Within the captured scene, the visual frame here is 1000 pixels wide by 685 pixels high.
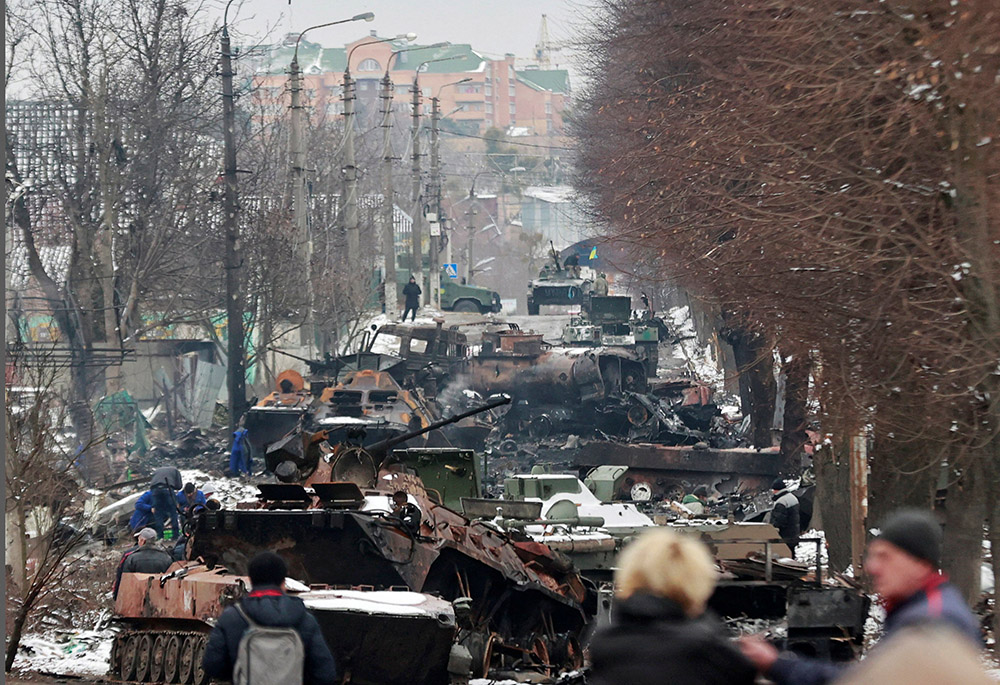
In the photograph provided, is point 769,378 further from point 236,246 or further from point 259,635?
point 259,635

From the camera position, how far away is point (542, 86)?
465 ft

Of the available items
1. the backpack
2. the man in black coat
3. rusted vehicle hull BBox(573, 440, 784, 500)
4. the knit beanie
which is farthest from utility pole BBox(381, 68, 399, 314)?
the knit beanie

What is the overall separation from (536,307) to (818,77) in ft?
134

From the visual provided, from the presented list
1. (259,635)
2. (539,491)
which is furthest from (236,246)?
(259,635)

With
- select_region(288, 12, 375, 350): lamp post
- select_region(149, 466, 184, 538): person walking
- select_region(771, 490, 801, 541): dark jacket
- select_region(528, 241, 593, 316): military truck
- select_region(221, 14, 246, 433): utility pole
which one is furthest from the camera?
select_region(528, 241, 593, 316): military truck

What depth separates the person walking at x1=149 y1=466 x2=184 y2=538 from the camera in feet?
63.3

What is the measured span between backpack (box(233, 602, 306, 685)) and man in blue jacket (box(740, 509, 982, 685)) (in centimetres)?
226

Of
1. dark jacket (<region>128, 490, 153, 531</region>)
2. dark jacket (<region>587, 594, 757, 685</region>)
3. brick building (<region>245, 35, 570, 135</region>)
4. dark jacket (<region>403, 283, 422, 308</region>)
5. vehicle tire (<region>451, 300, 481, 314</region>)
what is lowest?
dark jacket (<region>128, 490, 153, 531</region>)

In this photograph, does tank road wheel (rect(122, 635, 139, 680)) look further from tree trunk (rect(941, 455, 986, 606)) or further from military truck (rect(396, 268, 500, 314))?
military truck (rect(396, 268, 500, 314))

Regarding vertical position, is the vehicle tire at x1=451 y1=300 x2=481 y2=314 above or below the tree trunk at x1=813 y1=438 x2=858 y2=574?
above

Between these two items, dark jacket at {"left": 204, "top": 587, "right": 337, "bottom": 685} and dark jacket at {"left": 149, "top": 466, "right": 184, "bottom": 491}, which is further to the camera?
dark jacket at {"left": 149, "top": 466, "right": 184, "bottom": 491}

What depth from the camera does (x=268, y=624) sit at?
20.5 ft

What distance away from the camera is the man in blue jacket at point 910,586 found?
429cm

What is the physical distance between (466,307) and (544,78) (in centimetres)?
9066
